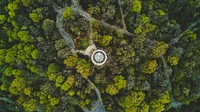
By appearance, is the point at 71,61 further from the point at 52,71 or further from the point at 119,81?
the point at 119,81

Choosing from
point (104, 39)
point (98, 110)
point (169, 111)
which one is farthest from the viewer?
point (169, 111)

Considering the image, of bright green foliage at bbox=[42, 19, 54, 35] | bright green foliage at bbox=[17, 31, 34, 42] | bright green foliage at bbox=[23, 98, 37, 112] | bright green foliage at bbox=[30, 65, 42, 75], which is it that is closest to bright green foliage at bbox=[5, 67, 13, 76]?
bright green foliage at bbox=[30, 65, 42, 75]

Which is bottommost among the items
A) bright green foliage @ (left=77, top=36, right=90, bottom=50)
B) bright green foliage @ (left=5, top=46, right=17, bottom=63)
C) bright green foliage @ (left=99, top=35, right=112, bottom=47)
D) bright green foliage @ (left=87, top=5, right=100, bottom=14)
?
bright green foliage @ (left=5, top=46, right=17, bottom=63)

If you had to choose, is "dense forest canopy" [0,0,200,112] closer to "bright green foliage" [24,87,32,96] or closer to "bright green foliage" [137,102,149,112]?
"bright green foliage" [137,102,149,112]

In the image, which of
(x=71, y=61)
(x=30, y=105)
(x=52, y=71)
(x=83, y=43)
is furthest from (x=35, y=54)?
(x=30, y=105)

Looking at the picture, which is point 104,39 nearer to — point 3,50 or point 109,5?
point 109,5

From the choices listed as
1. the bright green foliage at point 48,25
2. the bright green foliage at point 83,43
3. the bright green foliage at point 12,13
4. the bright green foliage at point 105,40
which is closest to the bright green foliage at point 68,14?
the bright green foliage at point 48,25

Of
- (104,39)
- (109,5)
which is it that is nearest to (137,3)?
(109,5)
